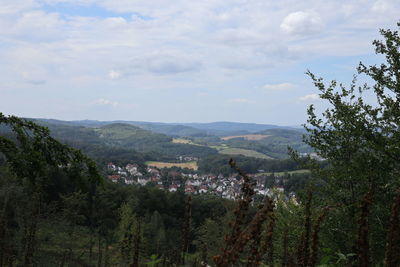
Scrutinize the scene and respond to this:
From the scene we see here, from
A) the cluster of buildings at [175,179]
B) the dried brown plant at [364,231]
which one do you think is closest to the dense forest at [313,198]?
the dried brown plant at [364,231]

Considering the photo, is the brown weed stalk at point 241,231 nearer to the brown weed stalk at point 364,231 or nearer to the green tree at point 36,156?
the brown weed stalk at point 364,231

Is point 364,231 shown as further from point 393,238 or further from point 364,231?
point 393,238

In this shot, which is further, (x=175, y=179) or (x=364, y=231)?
(x=175, y=179)

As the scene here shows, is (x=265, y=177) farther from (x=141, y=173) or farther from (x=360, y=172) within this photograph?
(x=360, y=172)

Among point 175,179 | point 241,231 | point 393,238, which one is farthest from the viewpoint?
point 175,179

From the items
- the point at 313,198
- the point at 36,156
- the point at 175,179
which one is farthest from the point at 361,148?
the point at 175,179

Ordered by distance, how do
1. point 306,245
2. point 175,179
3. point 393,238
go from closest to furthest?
point 393,238 < point 306,245 < point 175,179

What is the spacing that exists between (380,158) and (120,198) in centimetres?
6244

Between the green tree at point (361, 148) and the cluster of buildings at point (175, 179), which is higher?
the green tree at point (361, 148)

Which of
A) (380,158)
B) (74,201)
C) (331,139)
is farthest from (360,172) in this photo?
(74,201)

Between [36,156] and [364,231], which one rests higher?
[364,231]

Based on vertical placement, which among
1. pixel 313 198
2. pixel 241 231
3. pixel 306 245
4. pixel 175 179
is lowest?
pixel 175 179

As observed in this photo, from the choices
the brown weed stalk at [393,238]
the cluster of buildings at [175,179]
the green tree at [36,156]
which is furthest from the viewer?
the cluster of buildings at [175,179]

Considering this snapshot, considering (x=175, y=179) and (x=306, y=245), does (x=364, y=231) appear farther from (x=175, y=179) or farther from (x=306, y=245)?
(x=175, y=179)
